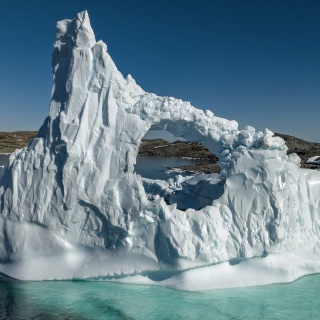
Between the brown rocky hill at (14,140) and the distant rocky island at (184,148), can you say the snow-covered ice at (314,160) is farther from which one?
the brown rocky hill at (14,140)

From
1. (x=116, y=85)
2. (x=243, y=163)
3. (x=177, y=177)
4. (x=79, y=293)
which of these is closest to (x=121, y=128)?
(x=116, y=85)

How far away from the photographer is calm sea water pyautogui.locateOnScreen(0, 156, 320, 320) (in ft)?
33.8

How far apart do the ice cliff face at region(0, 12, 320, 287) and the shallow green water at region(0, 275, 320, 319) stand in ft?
2.02

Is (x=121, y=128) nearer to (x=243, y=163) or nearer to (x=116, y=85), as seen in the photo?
(x=116, y=85)

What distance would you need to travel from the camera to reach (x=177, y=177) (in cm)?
2178

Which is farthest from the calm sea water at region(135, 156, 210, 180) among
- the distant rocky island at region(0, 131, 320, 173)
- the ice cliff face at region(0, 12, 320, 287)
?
the ice cliff face at region(0, 12, 320, 287)

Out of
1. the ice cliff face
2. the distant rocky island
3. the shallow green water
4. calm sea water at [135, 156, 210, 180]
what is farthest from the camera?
the distant rocky island

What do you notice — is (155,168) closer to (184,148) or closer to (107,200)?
(184,148)

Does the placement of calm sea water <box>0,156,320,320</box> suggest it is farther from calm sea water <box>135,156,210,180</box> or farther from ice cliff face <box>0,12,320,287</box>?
calm sea water <box>135,156,210,180</box>

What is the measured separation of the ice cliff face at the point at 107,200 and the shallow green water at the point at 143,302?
62 cm

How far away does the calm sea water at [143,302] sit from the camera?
10305mm

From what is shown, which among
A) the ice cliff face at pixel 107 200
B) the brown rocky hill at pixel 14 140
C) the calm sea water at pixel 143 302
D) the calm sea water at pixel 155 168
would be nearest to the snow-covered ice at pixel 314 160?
the calm sea water at pixel 155 168

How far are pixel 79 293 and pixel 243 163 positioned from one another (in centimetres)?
621

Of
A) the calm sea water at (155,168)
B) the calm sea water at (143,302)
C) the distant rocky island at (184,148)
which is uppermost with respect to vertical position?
the distant rocky island at (184,148)
